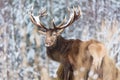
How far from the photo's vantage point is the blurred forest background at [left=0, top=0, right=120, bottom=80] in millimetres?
2205

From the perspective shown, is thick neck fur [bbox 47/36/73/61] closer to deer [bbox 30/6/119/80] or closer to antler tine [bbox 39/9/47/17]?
deer [bbox 30/6/119/80]

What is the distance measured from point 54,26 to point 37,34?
120 millimetres

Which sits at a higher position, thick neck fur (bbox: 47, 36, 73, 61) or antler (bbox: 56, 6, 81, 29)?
antler (bbox: 56, 6, 81, 29)

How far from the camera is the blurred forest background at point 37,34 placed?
2.21 m

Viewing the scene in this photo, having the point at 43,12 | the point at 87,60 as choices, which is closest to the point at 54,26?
the point at 43,12

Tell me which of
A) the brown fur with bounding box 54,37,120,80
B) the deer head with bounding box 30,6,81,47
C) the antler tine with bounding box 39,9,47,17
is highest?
the antler tine with bounding box 39,9,47,17

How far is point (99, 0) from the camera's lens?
2.21m

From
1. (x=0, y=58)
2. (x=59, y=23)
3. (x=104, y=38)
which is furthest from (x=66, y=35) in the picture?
(x=0, y=58)

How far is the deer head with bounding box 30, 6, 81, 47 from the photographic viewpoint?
2.23 meters

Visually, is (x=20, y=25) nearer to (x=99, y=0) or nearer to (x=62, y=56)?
(x=62, y=56)

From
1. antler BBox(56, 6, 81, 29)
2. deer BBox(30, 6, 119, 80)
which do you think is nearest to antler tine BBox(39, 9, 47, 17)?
deer BBox(30, 6, 119, 80)

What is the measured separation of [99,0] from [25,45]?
1.79ft

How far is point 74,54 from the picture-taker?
2.22m

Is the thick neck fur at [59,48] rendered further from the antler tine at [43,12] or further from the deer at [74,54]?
the antler tine at [43,12]
